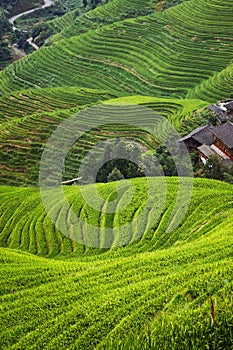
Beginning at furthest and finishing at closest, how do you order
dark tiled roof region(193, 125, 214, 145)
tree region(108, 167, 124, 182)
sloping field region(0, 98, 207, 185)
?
1. sloping field region(0, 98, 207, 185)
2. dark tiled roof region(193, 125, 214, 145)
3. tree region(108, 167, 124, 182)

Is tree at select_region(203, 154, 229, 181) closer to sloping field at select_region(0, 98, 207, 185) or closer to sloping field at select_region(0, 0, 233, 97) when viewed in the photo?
sloping field at select_region(0, 98, 207, 185)

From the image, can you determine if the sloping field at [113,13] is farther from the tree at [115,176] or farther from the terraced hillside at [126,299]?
the terraced hillside at [126,299]

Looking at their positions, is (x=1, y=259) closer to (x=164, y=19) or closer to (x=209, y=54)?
(x=209, y=54)

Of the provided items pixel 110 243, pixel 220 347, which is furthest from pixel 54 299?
pixel 110 243

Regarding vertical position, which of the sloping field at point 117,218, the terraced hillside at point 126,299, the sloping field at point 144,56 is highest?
the sloping field at point 144,56

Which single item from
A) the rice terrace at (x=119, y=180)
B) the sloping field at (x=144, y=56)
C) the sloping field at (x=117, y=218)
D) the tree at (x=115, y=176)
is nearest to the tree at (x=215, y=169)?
the rice terrace at (x=119, y=180)

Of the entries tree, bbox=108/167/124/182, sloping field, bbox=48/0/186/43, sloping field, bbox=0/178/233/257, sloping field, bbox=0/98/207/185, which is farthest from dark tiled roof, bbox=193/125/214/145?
sloping field, bbox=48/0/186/43
